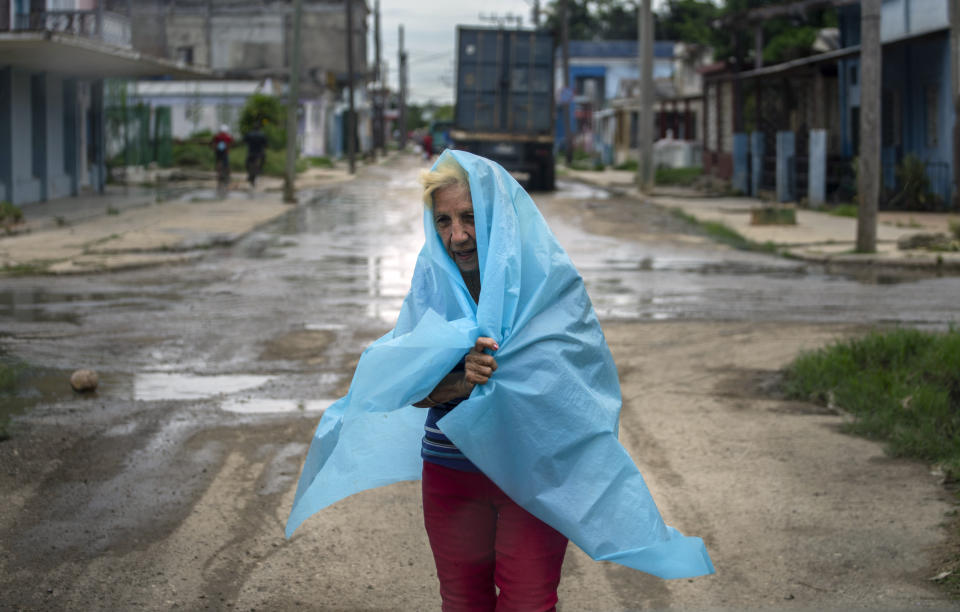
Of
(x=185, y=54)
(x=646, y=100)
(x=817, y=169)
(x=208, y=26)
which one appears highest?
(x=208, y=26)

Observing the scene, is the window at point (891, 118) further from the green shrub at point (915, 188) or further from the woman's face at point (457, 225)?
the woman's face at point (457, 225)

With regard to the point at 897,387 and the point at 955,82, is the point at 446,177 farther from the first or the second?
the point at 955,82

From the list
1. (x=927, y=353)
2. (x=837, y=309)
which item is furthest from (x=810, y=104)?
(x=927, y=353)

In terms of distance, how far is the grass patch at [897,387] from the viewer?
645 centimetres

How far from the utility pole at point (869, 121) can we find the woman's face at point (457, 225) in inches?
576

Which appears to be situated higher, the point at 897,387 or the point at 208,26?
the point at 208,26

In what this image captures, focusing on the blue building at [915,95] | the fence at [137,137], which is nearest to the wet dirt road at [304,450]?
the blue building at [915,95]

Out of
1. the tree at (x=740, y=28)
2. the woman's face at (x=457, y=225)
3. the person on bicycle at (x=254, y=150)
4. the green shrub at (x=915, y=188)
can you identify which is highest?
the tree at (x=740, y=28)

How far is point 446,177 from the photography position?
3232 millimetres

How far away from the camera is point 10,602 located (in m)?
4.39

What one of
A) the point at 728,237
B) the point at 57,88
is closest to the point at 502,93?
the point at 57,88

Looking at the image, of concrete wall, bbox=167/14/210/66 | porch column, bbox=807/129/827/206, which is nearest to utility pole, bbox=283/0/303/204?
porch column, bbox=807/129/827/206

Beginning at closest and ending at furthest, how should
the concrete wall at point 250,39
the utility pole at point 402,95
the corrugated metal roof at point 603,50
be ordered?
1. the concrete wall at point 250,39
2. the corrugated metal roof at point 603,50
3. the utility pole at point 402,95

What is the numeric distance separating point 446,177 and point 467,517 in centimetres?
92
